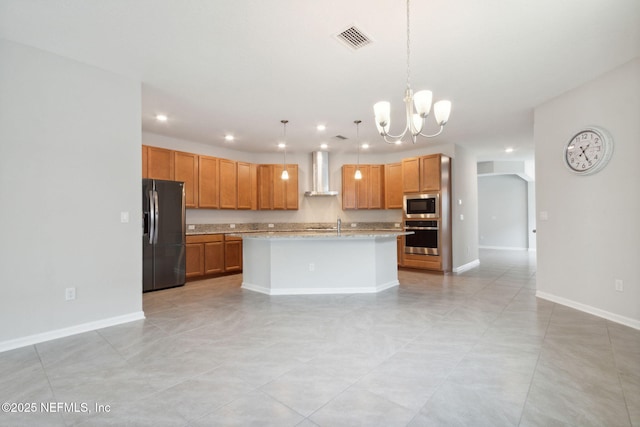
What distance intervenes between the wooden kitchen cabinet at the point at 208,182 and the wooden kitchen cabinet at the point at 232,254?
756 millimetres

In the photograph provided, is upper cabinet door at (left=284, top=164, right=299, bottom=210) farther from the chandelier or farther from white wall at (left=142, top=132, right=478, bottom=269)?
the chandelier

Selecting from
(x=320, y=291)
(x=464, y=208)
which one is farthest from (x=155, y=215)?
(x=464, y=208)

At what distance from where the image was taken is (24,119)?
269 centimetres

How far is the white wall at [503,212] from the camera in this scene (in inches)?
402

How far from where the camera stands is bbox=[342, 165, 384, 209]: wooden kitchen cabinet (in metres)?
7.14

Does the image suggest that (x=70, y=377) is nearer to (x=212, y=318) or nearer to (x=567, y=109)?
(x=212, y=318)

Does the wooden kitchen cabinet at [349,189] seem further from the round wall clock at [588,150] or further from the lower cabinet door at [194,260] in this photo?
the round wall clock at [588,150]

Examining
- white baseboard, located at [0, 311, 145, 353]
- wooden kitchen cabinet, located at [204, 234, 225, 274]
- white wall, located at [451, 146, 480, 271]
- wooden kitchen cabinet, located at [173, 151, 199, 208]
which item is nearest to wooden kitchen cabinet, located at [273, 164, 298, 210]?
wooden kitchen cabinet, located at [204, 234, 225, 274]

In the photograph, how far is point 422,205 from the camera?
20.3ft

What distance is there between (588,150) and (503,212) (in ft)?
25.7

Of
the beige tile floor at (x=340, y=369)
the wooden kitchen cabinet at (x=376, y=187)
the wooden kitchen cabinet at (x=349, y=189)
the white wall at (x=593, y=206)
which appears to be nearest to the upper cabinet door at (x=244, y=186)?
the wooden kitchen cabinet at (x=349, y=189)

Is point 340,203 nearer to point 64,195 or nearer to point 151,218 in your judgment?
point 151,218

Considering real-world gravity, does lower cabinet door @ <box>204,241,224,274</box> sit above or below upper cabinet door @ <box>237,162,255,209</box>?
below

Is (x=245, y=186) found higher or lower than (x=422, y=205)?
Answer: higher
